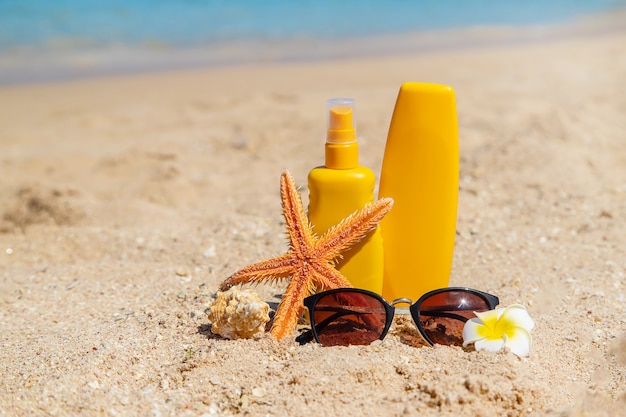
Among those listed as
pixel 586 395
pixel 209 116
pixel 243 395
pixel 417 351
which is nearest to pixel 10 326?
pixel 243 395

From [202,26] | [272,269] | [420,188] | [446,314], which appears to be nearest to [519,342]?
[446,314]

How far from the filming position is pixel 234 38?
547 inches

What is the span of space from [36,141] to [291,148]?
2781 mm

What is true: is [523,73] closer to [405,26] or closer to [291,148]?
[291,148]

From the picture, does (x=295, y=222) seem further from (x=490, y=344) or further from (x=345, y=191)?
(x=490, y=344)

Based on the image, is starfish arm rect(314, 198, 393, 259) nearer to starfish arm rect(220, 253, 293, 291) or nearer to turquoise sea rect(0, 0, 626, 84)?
starfish arm rect(220, 253, 293, 291)

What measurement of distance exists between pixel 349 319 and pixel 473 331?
1.44ft

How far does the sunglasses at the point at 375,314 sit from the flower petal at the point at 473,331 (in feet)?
0.25

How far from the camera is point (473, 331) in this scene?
2.09m

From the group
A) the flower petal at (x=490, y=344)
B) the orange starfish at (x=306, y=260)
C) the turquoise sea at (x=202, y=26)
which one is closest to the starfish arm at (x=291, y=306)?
the orange starfish at (x=306, y=260)

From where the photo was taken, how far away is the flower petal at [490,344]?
2.03 metres

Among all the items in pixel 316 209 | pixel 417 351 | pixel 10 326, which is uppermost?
pixel 316 209

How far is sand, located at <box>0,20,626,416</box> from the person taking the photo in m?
1.92

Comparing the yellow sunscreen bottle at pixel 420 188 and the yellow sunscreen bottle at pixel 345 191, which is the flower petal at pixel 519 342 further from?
the yellow sunscreen bottle at pixel 345 191
